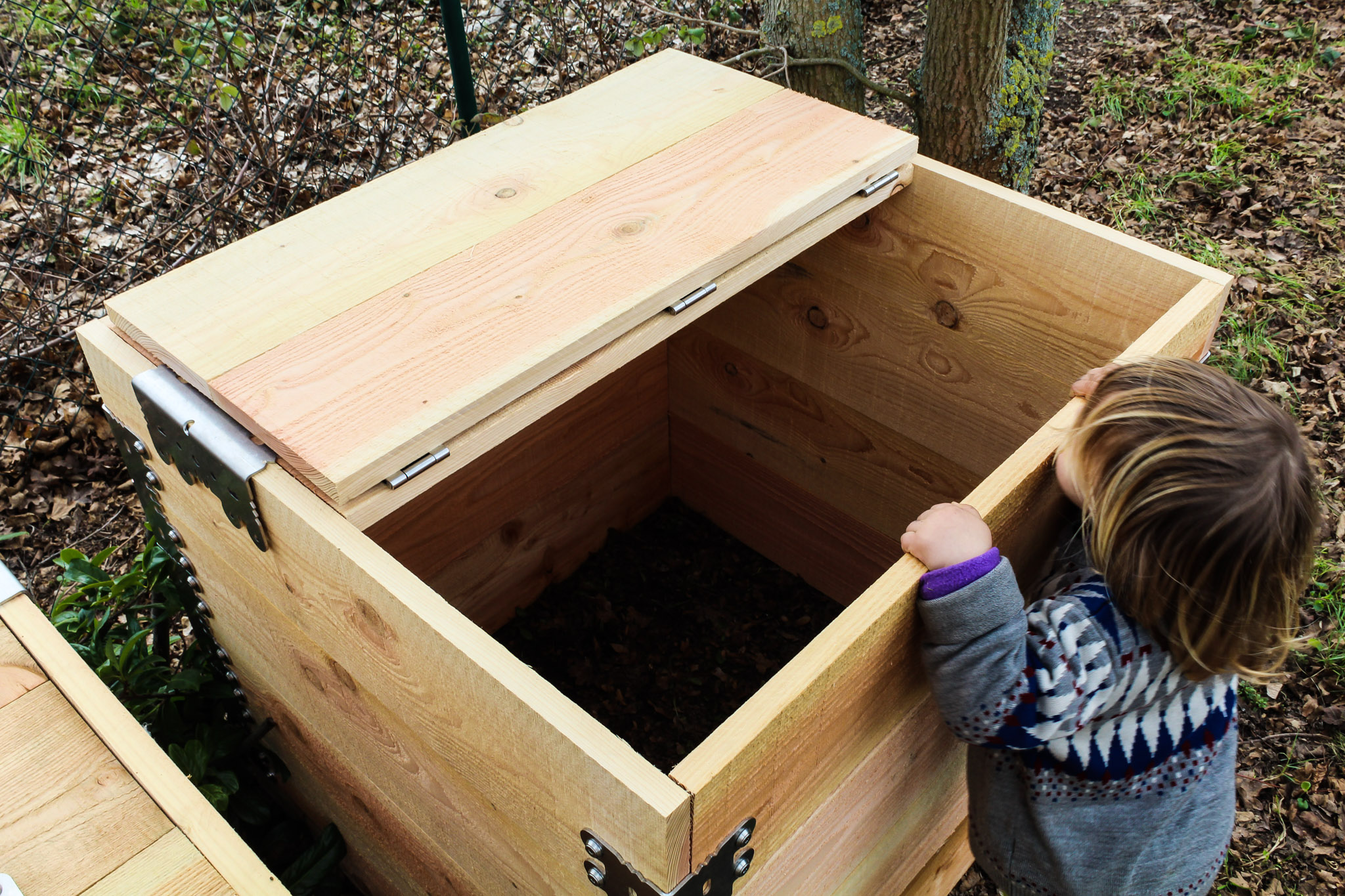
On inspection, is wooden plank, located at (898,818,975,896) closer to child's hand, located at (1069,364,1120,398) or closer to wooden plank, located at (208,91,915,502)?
child's hand, located at (1069,364,1120,398)

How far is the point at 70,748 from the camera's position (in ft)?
3.93

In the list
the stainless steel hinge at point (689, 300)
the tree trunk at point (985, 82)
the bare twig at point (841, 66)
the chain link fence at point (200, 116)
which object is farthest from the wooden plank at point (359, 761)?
the tree trunk at point (985, 82)

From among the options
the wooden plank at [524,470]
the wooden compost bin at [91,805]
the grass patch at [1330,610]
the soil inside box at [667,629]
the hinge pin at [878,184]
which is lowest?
the soil inside box at [667,629]

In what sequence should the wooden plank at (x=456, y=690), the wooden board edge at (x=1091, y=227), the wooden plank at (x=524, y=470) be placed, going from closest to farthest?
the wooden plank at (x=456, y=690) < the wooden board edge at (x=1091, y=227) < the wooden plank at (x=524, y=470)

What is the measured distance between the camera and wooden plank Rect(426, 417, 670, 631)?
7.14 ft

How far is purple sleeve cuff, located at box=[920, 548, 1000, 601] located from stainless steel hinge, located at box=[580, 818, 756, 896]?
12.3 inches

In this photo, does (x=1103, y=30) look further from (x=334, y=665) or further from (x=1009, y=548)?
(x=334, y=665)

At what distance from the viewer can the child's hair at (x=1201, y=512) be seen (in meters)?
1.08

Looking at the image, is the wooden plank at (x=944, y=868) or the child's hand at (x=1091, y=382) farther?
the wooden plank at (x=944, y=868)

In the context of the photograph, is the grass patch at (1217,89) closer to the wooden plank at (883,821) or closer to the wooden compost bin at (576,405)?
the wooden compost bin at (576,405)

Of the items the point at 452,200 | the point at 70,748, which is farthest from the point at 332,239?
the point at 70,748

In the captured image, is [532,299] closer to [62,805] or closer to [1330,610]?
[62,805]

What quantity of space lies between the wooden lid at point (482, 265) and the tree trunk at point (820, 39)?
0.85 metres

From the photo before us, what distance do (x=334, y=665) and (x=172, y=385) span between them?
417 mm
